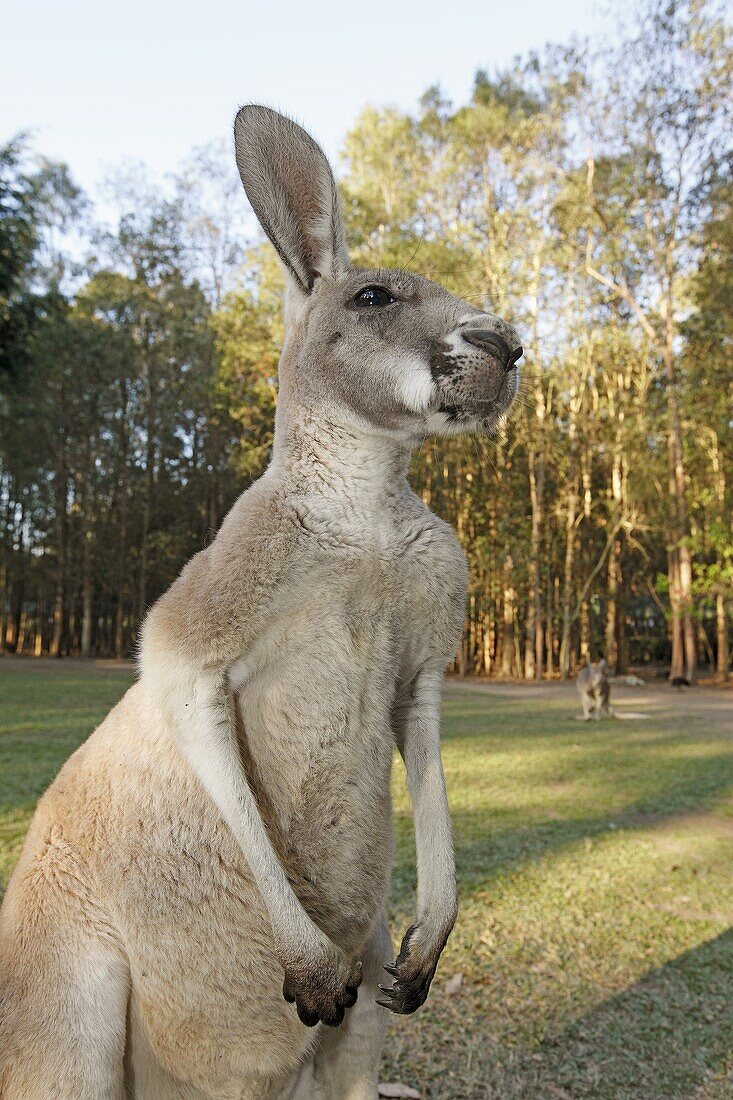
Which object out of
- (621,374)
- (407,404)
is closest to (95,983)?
(407,404)

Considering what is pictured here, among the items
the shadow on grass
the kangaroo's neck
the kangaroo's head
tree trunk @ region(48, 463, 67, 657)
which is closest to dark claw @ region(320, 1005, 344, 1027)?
the kangaroo's neck

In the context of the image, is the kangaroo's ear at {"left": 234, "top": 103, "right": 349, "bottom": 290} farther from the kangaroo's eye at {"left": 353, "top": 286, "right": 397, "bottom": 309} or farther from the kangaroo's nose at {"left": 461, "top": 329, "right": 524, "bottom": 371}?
the kangaroo's nose at {"left": 461, "top": 329, "right": 524, "bottom": 371}

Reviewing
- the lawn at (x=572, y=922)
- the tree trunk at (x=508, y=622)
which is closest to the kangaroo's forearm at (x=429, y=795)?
the lawn at (x=572, y=922)

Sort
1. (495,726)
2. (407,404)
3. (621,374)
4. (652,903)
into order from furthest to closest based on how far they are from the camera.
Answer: (621,374) < (495,726) < (652,903) < (407,404)

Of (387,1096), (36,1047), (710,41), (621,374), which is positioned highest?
(710,41)

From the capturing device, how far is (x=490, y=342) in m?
1.45

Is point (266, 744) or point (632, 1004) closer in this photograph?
point (266, 744)

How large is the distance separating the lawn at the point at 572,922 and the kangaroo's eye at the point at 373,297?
1.90 metres

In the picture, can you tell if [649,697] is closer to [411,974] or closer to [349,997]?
[411,974]

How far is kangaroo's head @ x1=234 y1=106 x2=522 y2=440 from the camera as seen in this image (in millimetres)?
1448

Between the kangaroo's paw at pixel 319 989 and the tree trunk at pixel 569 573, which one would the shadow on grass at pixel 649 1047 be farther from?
the tree trunk at pixel 569 573

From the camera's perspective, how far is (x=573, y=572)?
17047 mm

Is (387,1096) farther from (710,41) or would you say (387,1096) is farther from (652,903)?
(710,41)

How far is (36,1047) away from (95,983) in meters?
0.12
